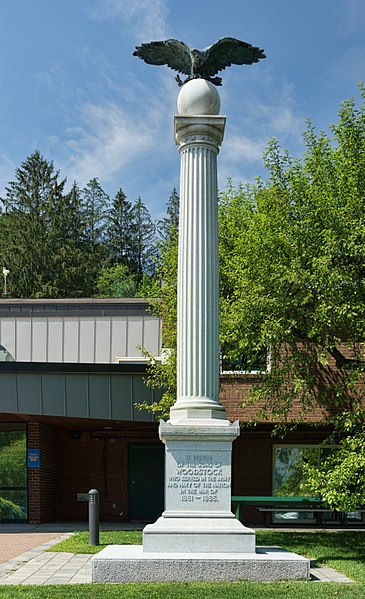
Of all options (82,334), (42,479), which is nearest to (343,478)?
(42,479)

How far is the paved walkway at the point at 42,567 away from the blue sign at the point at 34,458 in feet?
12.7

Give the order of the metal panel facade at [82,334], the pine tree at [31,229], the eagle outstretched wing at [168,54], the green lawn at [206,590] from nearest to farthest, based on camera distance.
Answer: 1. the green lawn at [206,590]
2. the eagle outstretched wing at [168,54]
3. the metal panel facade at [82,334]
4. the pine tree at [31,229]

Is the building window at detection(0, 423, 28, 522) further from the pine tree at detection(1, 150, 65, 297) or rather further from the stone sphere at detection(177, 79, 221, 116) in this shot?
the pine tree at detection(1, 150, 65, 297)

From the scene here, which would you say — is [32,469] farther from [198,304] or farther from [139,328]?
[198,304]

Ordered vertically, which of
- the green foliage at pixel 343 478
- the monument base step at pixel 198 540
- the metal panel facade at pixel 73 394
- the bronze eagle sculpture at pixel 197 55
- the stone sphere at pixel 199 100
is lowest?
the monument base step at pixel 198 540

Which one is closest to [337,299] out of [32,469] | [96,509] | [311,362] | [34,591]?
[311,362]

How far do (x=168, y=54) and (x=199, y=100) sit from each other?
1253 millimetres

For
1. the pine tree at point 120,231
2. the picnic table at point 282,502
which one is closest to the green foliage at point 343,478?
the picnic table at point 282,502

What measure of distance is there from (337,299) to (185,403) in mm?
3713

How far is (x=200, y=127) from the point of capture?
38.1ft

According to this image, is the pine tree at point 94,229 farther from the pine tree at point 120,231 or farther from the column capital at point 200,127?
the column capital at point 200,127

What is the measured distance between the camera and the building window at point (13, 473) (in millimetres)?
19781

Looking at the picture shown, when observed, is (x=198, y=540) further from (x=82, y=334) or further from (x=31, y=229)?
(x=31, y=229)

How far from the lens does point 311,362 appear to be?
1412 cm
